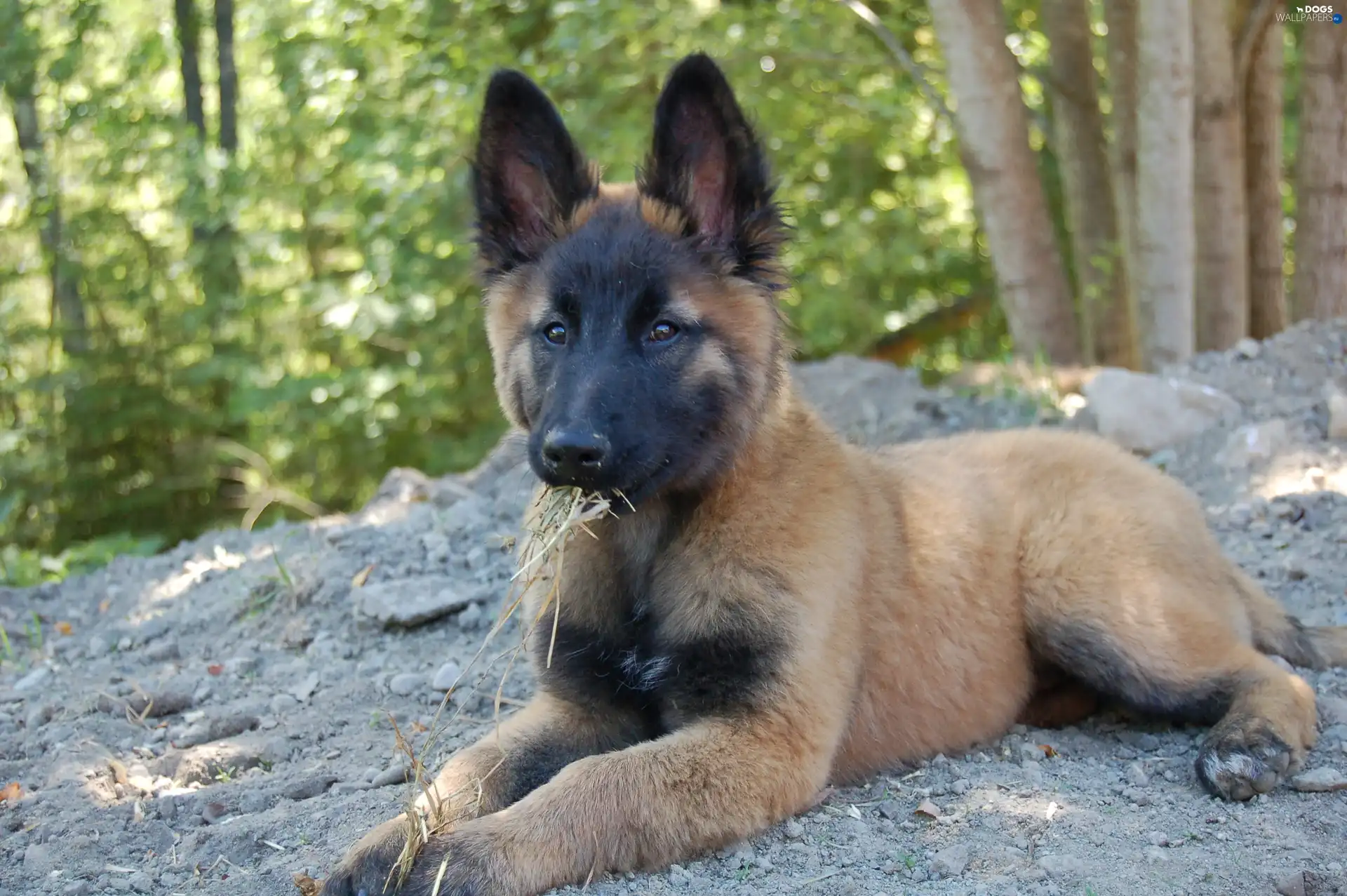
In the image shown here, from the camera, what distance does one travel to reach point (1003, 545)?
4.56m

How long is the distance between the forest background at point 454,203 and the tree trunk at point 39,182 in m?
0.03

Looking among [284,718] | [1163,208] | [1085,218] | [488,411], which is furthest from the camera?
[488,411]

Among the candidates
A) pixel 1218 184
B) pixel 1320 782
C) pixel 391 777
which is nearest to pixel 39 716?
pixel 391 777

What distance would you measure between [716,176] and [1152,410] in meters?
3.76

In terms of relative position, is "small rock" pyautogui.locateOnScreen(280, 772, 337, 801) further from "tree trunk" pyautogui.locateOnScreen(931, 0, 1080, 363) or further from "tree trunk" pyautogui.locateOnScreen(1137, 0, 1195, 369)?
"tree trunk" pyautogui.locateOnScreen(931, 0, 1080, 363)

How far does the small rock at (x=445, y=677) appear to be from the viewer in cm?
507

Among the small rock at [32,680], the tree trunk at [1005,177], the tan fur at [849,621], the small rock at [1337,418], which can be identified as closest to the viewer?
the tan fur at [849,621]

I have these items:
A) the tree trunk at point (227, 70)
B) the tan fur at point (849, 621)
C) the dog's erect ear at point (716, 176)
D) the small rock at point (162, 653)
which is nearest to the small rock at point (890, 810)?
the tan fur at point (849, 621)

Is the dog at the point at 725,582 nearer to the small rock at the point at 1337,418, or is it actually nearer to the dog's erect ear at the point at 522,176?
the dog's erect ear at the point at 522,176

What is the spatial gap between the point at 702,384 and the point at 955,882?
5.37 feet

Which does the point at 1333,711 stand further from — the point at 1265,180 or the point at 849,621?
the point at 1265,180

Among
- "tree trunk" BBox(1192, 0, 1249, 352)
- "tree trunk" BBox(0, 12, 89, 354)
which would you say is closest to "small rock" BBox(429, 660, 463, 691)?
"tree trunk" BBox(1192, 0, 1249, 352)

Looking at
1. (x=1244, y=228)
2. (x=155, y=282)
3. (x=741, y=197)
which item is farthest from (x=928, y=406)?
(x=155, y=282)

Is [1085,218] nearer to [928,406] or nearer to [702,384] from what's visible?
[928,406]
